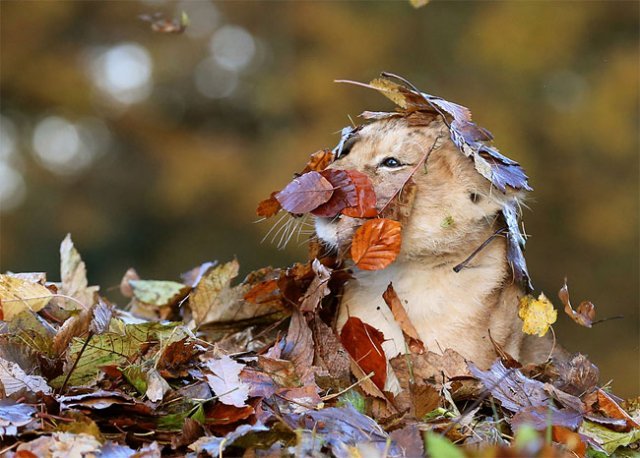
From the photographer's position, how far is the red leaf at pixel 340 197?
269 cm

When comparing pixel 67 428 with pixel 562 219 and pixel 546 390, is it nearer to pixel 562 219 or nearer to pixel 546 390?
pixel 546 390

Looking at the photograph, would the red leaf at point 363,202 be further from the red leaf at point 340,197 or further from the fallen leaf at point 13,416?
the fallen leaf at point 13,416

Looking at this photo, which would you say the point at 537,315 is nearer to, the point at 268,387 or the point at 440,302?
the point at 440,302

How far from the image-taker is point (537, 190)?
403 inches

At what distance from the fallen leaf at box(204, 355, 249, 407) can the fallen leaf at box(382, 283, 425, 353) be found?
1.96ft

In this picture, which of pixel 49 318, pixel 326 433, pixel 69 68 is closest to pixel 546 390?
pixel 326 433

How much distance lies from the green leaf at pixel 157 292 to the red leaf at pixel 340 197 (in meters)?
0.81

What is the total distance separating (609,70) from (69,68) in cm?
679

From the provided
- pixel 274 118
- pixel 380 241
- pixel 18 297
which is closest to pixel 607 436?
pixel 380 241

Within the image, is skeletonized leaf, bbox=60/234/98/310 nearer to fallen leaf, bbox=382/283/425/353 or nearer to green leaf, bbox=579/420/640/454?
fallen leaf, bbox=382/283/425/353

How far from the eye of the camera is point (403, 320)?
9.21ft

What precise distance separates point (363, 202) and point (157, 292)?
111 cm

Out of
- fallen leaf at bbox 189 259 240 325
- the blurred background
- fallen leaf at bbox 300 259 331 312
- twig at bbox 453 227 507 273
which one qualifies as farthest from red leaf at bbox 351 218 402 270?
the blurred background

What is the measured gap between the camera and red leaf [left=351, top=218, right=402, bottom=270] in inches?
105
